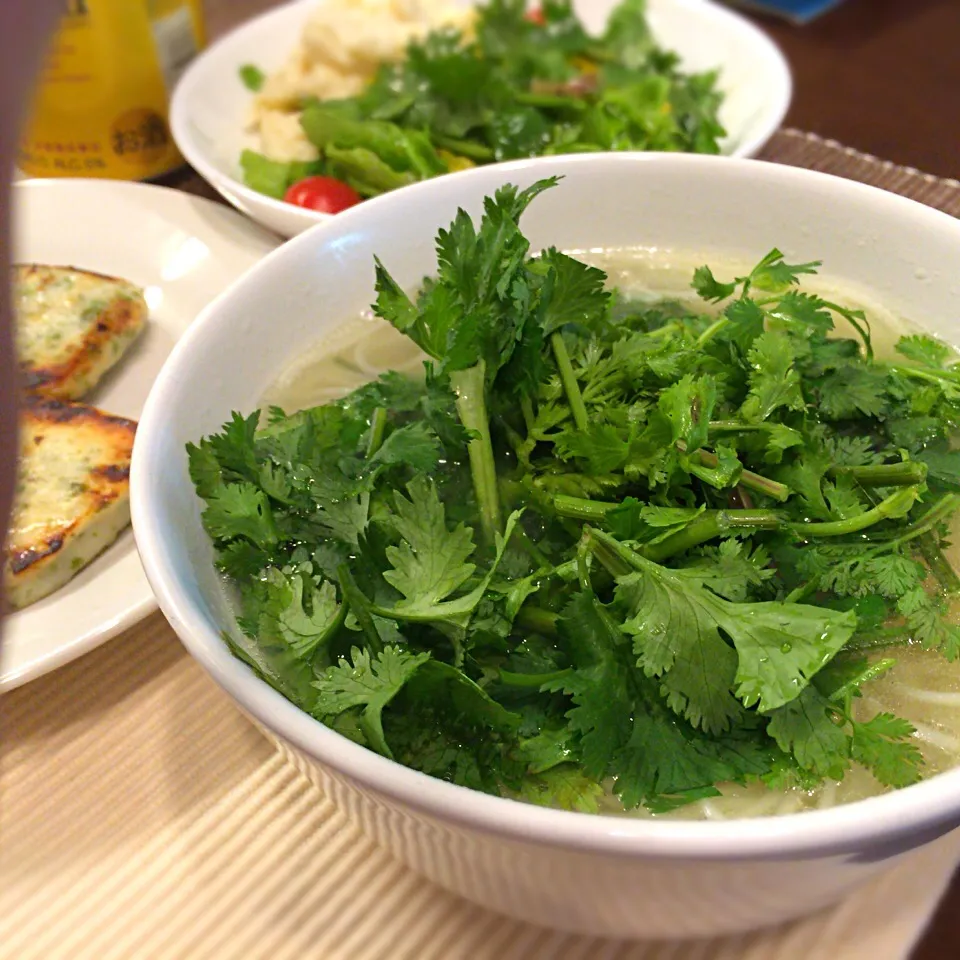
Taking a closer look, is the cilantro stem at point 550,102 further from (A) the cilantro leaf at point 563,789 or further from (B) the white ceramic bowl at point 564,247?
(A) the cilantro leaf at point 563,789

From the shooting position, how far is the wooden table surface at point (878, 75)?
2076mm

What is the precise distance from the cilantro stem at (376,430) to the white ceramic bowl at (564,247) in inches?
7.8

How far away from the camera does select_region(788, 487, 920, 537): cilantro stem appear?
Answer: 0.87 meters

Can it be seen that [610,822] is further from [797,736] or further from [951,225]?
[951,225]

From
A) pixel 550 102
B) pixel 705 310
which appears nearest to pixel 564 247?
pixel 705 310

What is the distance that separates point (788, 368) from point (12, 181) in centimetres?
81

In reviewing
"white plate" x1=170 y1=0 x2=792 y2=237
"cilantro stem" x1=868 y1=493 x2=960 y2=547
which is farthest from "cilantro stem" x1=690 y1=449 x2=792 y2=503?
"white plate" x1=170 y1=0 x2=792 y2=237

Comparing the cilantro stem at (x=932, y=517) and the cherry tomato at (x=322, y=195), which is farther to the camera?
the cherry tomato at (x=322, y=195)

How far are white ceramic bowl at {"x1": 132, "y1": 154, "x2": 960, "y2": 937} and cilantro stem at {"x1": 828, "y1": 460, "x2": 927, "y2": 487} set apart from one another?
37cm

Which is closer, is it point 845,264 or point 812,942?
point 812,942

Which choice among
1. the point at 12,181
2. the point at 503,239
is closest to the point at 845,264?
the point at 503,239

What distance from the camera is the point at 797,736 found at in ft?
2.48

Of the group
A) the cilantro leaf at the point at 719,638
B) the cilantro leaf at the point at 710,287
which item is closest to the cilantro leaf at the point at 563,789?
the cilantro leaf at the point at 719,638

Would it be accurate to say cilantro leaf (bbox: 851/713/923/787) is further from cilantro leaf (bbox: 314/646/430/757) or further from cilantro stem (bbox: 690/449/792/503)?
cilantro leaf (bbox: 314/646/430/757)
